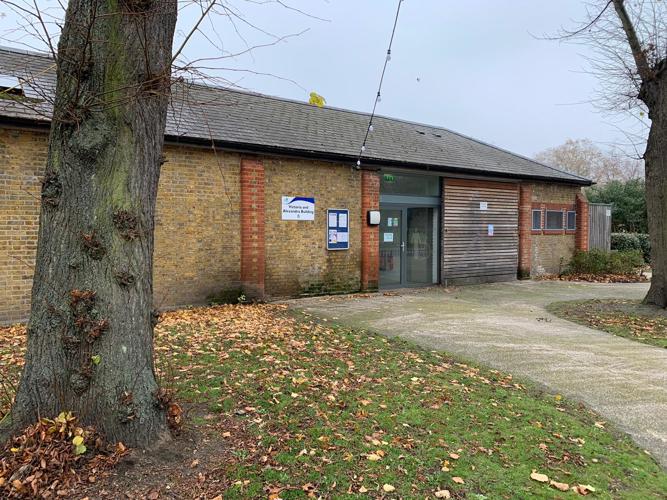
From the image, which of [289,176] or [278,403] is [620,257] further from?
[278,403]

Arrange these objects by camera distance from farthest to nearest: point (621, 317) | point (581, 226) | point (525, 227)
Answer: point (581, 226), point (525, 227), point (621, 317)

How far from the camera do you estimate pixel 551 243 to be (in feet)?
56.9

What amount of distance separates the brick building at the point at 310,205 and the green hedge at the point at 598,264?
19.2 inches

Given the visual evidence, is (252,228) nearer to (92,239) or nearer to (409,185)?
(409,185)

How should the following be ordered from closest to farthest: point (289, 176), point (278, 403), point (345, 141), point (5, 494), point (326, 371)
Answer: point (5, 494), point (278, 403), point (326, 371), point (289, 176), point (345, 141)

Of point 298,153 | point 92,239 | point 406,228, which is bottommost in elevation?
point 92,239

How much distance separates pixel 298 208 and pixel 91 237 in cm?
829

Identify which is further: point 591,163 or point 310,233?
point 591,163

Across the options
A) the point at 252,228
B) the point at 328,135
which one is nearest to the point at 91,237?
the point at 252,228

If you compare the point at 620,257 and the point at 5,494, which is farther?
the point at 620,257

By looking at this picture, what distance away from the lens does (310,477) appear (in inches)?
122

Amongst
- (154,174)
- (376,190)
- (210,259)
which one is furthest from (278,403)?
(376,190)

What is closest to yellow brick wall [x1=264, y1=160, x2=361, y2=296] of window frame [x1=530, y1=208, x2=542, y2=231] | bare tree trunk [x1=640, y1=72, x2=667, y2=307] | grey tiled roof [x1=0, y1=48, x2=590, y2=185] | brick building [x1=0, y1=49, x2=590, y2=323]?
brick building [x1=0, y1=49, x2=590, y2=323]

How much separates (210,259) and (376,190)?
4804 millimetres
